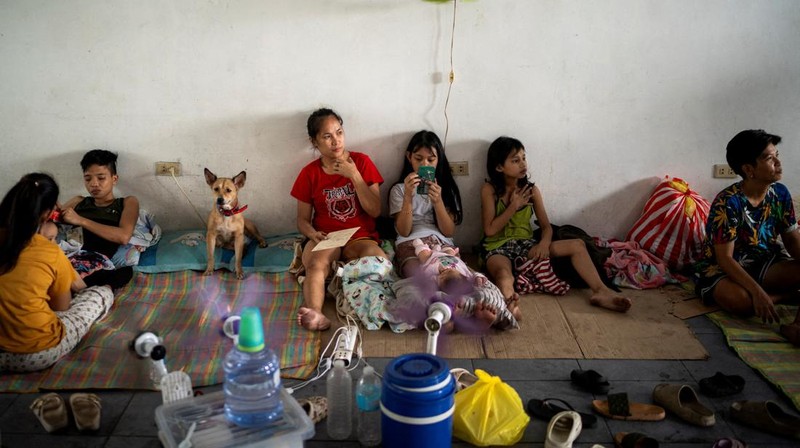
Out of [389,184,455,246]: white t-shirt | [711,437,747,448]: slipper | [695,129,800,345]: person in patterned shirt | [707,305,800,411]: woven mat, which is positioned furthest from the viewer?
[389,184,455,246]: white t-shirt

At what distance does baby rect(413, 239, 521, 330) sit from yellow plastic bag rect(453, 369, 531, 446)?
2.44 feet

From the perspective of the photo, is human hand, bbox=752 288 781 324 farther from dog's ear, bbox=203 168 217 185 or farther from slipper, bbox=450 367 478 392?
dog's ear, bbox=203 168 217 185

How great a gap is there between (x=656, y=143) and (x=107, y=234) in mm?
3529

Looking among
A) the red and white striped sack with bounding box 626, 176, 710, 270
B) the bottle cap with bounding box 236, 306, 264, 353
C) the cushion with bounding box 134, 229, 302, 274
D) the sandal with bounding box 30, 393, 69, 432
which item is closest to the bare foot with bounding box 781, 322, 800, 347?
the red and white striped sack with bounding box 626, 176, 710, 270

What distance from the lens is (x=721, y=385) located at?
2.48 m

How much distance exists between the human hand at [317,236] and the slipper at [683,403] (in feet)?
6.45

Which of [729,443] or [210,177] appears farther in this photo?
[210,177]

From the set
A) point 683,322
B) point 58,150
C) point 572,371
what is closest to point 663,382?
point 572,371

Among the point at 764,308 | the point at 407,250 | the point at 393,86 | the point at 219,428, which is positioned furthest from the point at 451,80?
the point at 219,428

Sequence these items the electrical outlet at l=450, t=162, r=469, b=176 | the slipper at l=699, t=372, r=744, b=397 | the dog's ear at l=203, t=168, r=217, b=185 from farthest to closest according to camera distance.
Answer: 1. the electrical outlet at l=450, t=162, r=469, b=176
2. the dog's ear at l=203, t=168, r=217, b=185
3. the slipper at l=699, t=372, r=744, b=397

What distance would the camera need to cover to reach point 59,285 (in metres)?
2.63

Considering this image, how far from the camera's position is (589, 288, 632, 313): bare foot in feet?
10.4

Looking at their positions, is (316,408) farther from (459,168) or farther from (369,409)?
(459,168)

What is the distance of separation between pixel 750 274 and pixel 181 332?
315cm
